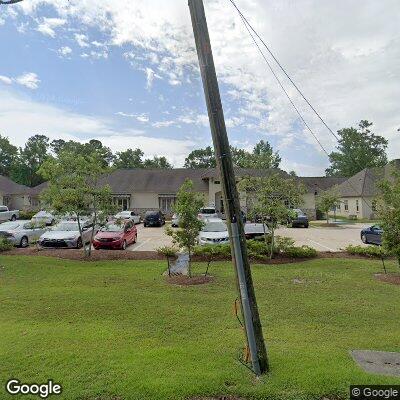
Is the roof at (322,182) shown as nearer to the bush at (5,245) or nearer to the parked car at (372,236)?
the parked car at (372,236)

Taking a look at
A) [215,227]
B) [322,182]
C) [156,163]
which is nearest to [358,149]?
[322,182]

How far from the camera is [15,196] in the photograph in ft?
166

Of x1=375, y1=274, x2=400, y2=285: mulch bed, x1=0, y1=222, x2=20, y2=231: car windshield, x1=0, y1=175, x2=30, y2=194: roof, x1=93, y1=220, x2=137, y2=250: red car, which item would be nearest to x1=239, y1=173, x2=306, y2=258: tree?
x1=375, y1=274, x2=400, y2=285: mulch bed

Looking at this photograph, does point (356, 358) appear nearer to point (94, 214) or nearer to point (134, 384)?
point (134, 384)

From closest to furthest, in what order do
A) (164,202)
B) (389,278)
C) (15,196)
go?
(389,278) < (164,202) < (15,196)

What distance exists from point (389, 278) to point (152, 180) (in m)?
36.9

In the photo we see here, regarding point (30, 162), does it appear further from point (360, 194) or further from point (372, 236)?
point (372, 236)

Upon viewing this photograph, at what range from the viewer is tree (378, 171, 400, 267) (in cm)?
1212

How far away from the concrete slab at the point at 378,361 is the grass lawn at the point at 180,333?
182 millimetres

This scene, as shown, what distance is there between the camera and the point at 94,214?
1650 cm

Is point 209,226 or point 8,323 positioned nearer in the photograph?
point 8,323

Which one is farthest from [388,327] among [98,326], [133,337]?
[98,326]

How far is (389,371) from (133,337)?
162 inches

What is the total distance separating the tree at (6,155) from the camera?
74750 millimetres
